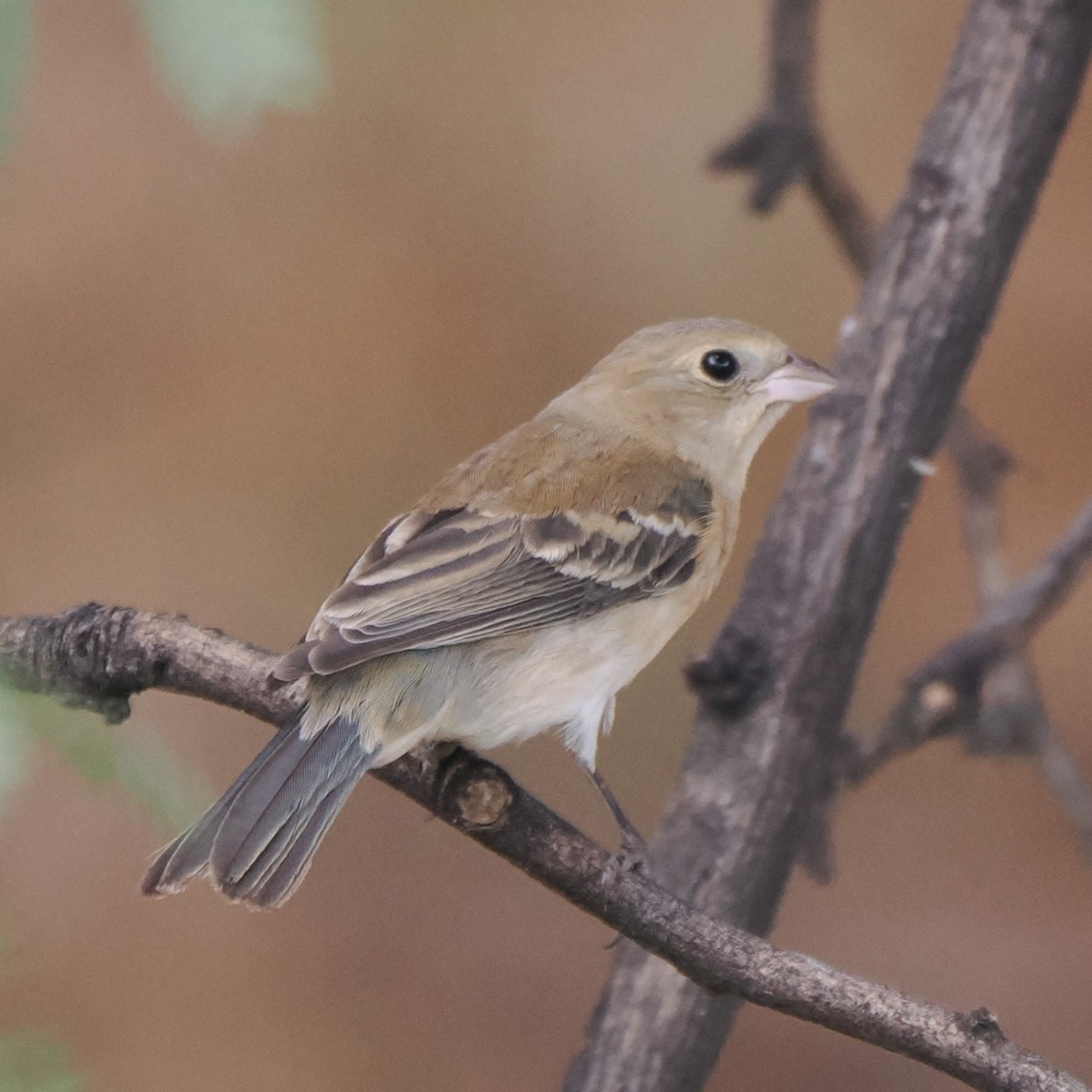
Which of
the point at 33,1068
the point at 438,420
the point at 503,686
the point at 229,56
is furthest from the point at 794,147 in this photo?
the point at 33,1068

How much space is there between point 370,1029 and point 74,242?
130 centimetres

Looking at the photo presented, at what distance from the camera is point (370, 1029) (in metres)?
2.10

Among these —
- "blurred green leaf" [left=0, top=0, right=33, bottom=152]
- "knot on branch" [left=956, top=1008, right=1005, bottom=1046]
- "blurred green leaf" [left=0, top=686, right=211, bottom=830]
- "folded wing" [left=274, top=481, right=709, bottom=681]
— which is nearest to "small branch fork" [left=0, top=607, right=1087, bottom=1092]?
"knot on branch" [left=956, top=1008, right=1005, bottom=1046]

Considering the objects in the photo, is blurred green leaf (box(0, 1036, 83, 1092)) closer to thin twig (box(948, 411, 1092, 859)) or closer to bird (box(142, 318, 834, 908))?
bird (box(142, 318, 834, 908))

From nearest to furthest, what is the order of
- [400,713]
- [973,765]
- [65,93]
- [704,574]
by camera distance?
[400,713], [704,574], [65,93], [973,765]

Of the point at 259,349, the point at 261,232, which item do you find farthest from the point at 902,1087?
the point at 261,232

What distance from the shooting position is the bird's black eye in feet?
5.22

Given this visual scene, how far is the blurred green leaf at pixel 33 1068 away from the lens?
0.57 metres

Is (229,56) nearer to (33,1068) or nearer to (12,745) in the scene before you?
(12,745)

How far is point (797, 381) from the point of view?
60.2 inches

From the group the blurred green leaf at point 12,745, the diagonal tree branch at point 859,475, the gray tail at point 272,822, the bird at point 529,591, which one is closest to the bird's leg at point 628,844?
the bird at point 529,591

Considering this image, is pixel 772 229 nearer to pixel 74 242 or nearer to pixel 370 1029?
pixel 74 242

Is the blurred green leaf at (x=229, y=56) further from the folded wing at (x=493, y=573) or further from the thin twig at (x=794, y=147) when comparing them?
the thin twig at (x=794, y=147)

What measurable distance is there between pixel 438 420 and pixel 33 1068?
1677 mm
